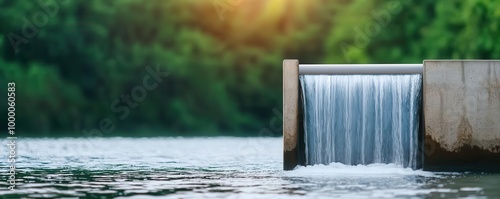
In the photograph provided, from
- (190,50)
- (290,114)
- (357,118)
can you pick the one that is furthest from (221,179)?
(190,50)

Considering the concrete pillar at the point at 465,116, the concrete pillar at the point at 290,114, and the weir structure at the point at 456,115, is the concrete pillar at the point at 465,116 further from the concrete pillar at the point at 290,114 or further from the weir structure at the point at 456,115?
the concrete pillar at the point at 290,114

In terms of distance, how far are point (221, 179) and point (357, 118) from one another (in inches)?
165

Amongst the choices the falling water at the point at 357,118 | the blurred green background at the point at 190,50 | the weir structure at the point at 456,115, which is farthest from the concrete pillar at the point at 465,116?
the blurred green background at the point at 190,50

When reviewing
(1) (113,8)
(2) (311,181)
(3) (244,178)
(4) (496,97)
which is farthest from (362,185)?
(1) (113,8)

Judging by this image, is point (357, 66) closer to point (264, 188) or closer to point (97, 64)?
point (264, 188)

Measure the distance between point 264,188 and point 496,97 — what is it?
6.64 meters

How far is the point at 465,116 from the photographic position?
2569 cm

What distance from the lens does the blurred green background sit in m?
61.3

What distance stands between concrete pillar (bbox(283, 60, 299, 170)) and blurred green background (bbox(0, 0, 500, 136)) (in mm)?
32898

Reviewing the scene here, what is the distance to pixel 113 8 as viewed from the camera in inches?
2591

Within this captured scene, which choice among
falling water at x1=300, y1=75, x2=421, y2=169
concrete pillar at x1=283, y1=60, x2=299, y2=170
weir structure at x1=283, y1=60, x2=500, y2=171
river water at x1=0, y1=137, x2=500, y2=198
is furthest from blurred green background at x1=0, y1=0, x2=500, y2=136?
concrete pillar at x1=283, y1=60, x2=299, y2=170

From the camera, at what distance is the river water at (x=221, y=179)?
2022cm

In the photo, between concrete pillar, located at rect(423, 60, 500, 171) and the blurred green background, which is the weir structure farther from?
the blurred green background

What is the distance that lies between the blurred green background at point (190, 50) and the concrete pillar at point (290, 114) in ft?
108
